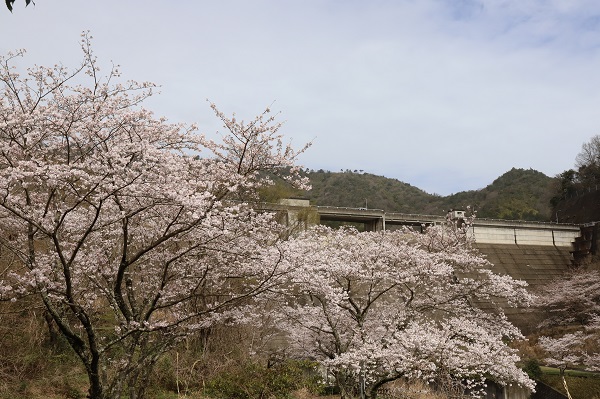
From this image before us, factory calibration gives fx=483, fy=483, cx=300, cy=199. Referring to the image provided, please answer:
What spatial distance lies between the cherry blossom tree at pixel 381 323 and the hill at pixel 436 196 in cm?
3979

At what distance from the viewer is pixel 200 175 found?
7496 millimetres

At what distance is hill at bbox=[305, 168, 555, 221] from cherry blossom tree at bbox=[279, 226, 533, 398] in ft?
131

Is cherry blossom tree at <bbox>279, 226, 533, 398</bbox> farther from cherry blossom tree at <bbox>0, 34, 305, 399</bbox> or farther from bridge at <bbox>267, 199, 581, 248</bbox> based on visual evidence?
bridge at <bbox>267, 199, 581, 248</bbox>

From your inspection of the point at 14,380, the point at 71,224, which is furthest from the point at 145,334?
the point at 14,380

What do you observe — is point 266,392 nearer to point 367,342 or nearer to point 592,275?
point 367,342

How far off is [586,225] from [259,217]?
46.5m

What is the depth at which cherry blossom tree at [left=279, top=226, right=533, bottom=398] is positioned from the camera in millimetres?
9984

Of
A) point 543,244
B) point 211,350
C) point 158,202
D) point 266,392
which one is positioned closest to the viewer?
point 158,202

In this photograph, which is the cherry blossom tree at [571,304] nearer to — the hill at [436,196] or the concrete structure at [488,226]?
the concrete structure at [488,226]

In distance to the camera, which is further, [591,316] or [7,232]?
[591,316]

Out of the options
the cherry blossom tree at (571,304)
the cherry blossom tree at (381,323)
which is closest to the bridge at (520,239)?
the cherry blossom tree at (571,304)

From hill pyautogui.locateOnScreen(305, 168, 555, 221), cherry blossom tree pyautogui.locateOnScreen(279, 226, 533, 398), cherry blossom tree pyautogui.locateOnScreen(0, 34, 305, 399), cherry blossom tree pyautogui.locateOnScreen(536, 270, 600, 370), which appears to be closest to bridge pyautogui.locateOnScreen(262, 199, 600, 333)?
cherry blossom tree pyautogui.locateOnScreen(536, 270, 600, 370)

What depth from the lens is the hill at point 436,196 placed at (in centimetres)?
5844

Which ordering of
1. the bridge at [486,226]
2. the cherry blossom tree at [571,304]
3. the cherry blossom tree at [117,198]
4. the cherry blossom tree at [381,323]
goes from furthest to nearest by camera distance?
the bridge at [486,226] < the cherry blossom tree at [571,304] < the cherry blossom tree at [381,323] < the cherry blossom tree at [117,198]
